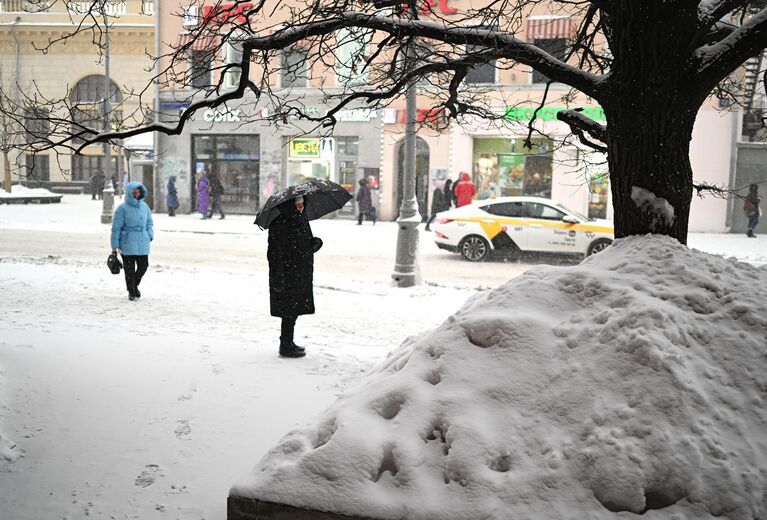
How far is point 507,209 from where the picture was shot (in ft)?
53.1

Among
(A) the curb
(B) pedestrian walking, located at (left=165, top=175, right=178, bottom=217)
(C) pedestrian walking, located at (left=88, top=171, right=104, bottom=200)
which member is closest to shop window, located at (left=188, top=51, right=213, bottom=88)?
(A) the curb

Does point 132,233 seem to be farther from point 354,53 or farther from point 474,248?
point 474,248

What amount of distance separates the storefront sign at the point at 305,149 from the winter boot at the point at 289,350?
2087cm

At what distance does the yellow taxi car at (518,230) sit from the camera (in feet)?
51.5

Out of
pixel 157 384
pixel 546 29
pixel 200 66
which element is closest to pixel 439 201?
pixel 546 29

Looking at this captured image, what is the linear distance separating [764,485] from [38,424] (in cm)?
457

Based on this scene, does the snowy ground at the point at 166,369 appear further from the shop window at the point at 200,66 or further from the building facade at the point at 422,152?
the building facade at the point at 422,152

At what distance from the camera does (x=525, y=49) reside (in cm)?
552

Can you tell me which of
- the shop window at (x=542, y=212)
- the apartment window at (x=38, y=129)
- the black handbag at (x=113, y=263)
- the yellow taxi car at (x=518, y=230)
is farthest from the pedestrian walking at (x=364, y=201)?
the apartment window at (x=38, y=129)

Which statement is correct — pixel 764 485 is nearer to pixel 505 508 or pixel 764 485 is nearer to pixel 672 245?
pixel 505 508

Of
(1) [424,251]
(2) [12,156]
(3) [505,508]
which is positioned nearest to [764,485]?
(3) [505,508]

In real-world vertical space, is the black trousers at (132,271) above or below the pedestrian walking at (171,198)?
below

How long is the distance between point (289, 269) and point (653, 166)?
3.86m

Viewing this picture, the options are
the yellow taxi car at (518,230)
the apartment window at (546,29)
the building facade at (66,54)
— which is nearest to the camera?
the yellow taxi car at (518,230)
